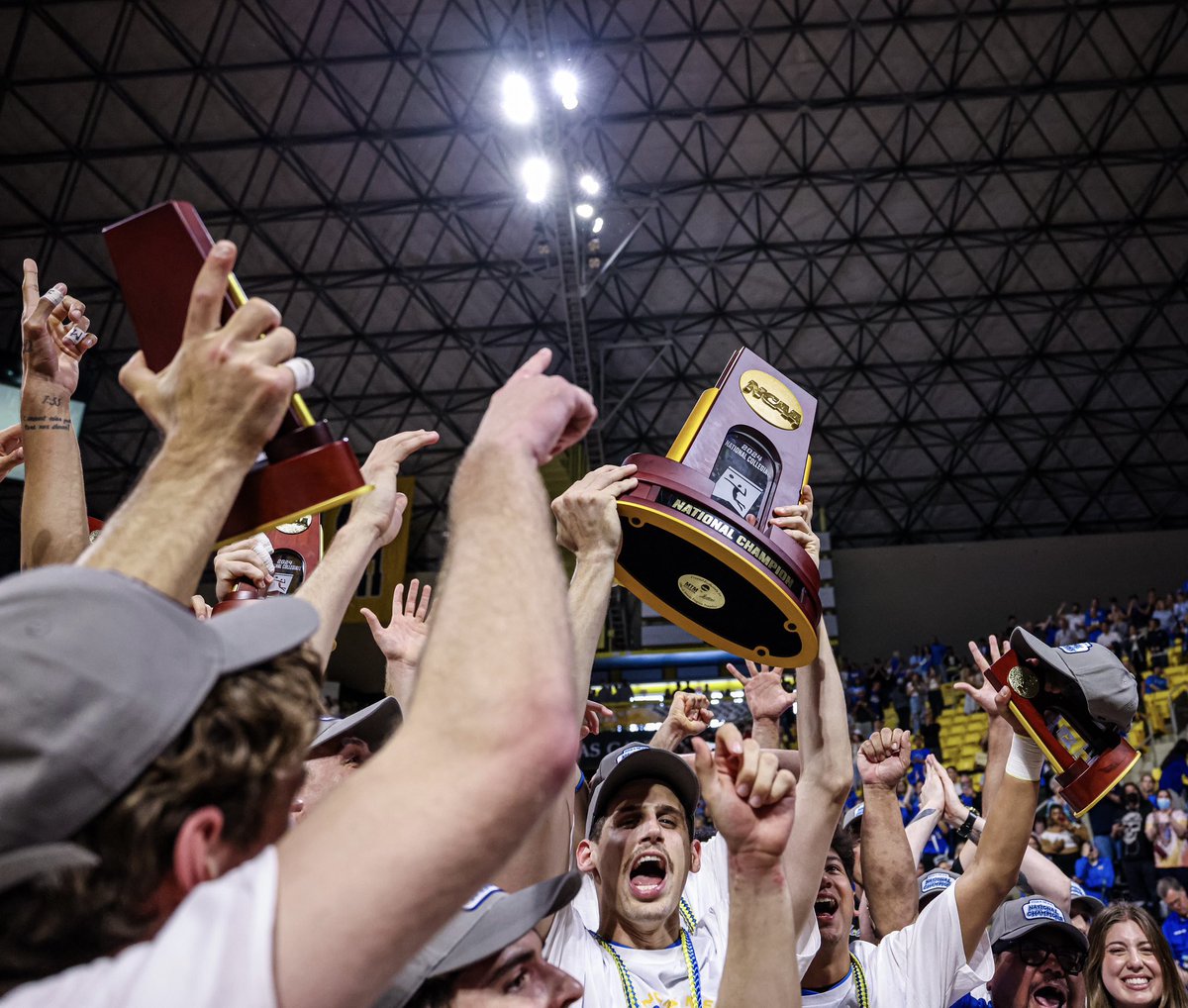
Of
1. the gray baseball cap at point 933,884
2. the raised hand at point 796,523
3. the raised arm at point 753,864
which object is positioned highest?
the raised hand at point 796,523

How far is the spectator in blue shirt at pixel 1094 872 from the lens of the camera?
9688 mm

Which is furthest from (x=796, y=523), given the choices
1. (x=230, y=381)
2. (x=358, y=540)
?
(x=230, y=381)

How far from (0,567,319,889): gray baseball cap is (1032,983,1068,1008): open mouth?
3.48 m

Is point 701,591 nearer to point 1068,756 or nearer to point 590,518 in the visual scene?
point 590,518

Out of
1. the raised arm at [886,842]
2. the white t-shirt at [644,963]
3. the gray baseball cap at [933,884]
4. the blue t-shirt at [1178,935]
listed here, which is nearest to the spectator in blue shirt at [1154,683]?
the blue t-shirt at [1178,935]

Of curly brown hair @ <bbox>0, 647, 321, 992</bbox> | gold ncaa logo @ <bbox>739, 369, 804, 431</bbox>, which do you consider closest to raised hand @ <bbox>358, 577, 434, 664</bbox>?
gold ncaa logo @ <bbox>739, 369, 804, 431</bbox>

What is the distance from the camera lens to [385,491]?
2193 mm

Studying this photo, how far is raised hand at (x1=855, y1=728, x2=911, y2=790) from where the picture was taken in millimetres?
3715

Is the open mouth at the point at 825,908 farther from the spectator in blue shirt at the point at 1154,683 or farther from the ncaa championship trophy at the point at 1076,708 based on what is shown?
the spectator in blue shirt at the point at 1154,683

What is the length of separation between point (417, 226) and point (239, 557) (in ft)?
53.4

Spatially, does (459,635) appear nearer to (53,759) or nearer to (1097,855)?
(53,759)

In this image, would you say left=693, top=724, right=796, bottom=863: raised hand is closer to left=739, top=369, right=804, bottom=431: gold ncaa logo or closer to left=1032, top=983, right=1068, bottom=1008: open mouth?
left=739, top=369, right=804, bottom=431: gold ncaa logo

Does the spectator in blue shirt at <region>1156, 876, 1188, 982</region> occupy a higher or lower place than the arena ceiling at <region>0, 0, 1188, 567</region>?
lower

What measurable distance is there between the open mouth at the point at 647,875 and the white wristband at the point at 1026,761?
1.09 m
